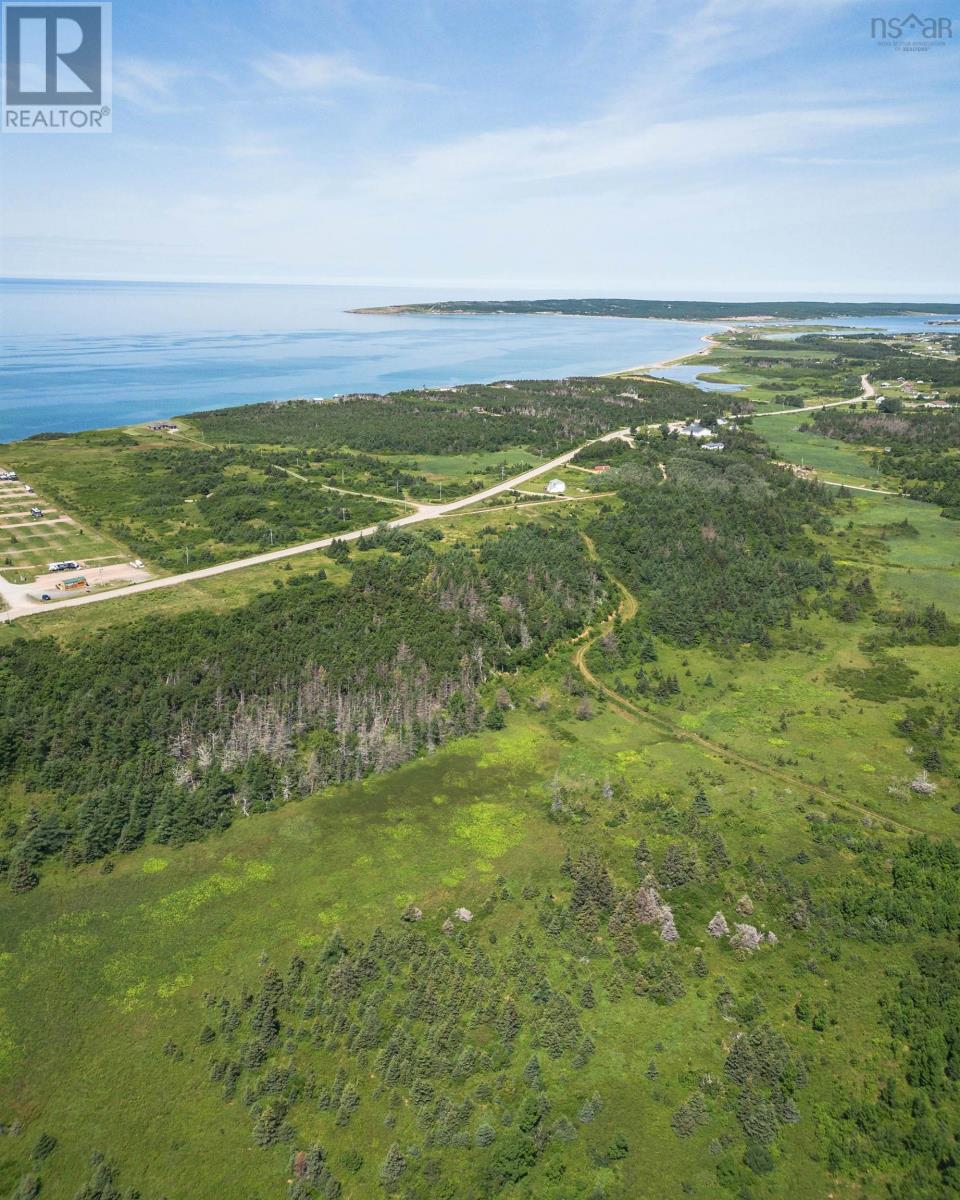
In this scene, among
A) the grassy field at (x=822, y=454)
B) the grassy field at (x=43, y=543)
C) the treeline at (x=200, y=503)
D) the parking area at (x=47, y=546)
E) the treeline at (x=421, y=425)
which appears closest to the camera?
the parking area at (x=47, y=546)

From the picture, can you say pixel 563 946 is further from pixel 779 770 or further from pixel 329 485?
pixel 329 485

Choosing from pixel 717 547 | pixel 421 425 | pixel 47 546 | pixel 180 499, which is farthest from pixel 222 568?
pixel 421 425

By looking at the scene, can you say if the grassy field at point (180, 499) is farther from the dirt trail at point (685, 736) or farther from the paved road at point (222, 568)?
the dirt trail at point (685, 736)

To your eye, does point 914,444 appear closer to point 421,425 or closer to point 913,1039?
point 421,425

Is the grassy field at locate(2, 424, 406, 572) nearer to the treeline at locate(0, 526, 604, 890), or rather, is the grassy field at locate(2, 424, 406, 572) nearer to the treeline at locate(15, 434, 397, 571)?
the treeline at locate(15, 434, 397, 571)

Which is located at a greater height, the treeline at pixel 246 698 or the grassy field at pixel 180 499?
the grassy field at pixel 180 499

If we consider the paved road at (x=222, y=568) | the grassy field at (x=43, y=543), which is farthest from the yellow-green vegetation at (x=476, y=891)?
the grassy field at (x=43, y=543)
